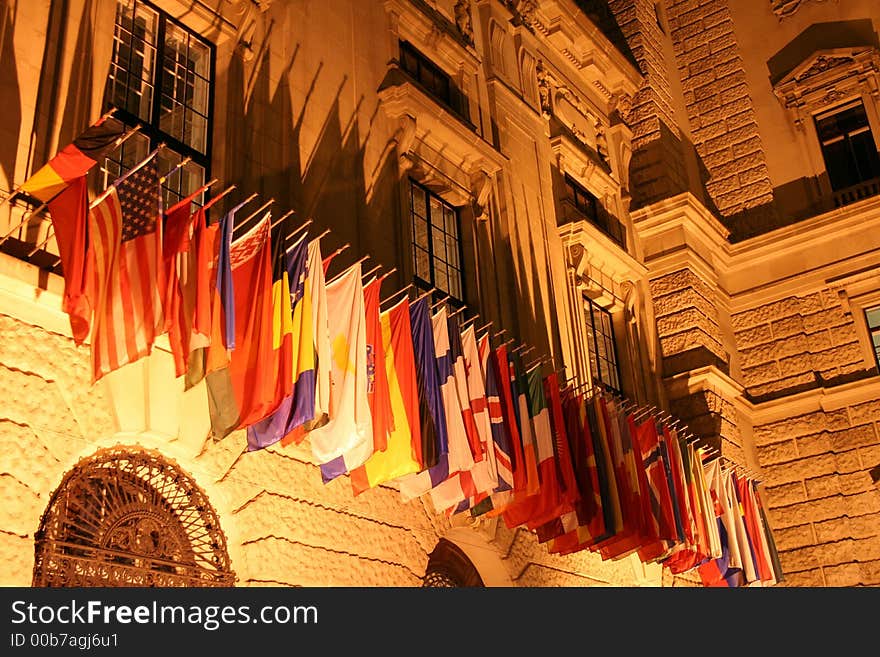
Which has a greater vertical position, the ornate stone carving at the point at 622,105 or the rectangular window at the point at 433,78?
the ornate stone carving at the point at 622,105

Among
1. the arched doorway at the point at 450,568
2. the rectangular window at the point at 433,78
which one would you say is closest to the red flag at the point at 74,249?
the arched doorway at the point at 450,568

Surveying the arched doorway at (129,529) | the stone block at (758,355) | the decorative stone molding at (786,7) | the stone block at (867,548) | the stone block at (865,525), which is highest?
the decorative stone molding at (786,7)

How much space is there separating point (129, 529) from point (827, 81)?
26704 millimetres

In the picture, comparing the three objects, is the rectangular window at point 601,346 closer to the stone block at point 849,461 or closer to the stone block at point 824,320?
the stone block at point 824,320

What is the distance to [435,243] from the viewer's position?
821 inches

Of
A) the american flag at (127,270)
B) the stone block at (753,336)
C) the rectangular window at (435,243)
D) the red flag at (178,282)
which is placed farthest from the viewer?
the stone block at (753,336)

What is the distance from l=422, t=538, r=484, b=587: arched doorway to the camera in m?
16.6

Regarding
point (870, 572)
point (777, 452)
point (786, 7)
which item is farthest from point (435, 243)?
point (786, 7)

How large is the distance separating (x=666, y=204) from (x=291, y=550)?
61.3 ft

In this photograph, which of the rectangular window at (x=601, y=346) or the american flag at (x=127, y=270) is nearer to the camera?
the american flag at (x=127, y=270)

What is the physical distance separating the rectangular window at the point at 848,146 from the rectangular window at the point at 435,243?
47.7 feet

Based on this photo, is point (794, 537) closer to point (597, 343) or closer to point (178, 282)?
point (597, 343)

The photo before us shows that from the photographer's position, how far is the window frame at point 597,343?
24.4m

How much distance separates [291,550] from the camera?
1348cm
